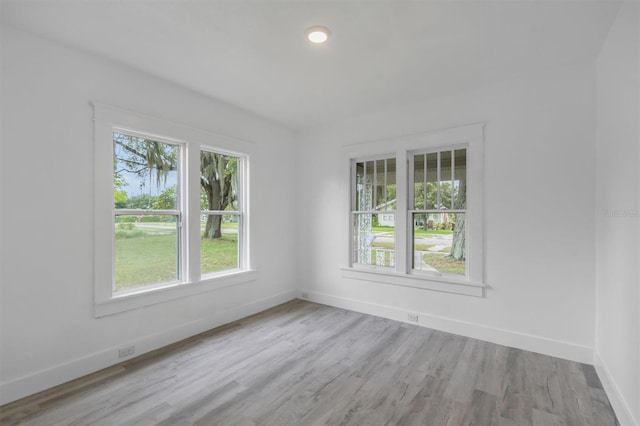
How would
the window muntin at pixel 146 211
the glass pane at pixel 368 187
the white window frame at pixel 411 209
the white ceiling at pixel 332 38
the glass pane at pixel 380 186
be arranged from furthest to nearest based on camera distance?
the glass pane at pixel 368 187
the glass pane at pixel 380 186
the white window frame at pixel 411 209
the window muntin at pixel 146 211
the white ceiling at pixel 332 38

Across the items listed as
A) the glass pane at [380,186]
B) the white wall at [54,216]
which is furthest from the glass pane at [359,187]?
the white wall at [54,216]

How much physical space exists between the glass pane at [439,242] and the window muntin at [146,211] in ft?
9.49

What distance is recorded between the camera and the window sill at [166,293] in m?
2.79

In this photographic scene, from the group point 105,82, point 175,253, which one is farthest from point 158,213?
Result: point 105,82

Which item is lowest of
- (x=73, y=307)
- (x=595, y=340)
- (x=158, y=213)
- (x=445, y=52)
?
(x=595, y=340)

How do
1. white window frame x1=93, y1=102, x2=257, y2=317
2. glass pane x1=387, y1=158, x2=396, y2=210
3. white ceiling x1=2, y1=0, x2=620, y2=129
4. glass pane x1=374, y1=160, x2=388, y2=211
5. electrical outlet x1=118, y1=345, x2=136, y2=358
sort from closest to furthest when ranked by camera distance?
1. white ceiling x1=2, y1=0, x2=620, y2=129
2. white window frame x1=93, y1=102, x2=257, y2=317
3. electrical outlet x1=118, y1=345, x2=136, y2=358
4. glass pane x1=387, y1=158, x2=396, y2=210
5. glass pane x1=374, y1=160, x2=388, y2=211

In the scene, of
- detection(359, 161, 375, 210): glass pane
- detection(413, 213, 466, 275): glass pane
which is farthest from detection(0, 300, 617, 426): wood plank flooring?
detection(359, 161, 375, 210): glass pane

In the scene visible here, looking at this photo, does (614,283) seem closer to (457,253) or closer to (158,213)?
(457,253)

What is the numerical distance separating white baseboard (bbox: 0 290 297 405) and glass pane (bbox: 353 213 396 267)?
1858 mm

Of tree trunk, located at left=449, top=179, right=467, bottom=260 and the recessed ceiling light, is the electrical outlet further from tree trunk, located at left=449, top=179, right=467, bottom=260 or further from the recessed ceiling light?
tree trunk, located at left=449, top=179, right=467, bottom=260

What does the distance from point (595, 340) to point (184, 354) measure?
12.8ft

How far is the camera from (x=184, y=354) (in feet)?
9.89

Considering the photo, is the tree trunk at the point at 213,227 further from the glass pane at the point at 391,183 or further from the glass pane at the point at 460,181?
the glass pane at the point at 460,181

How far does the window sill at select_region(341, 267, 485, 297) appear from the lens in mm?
3449
